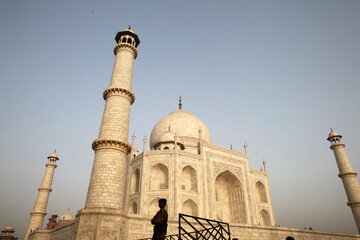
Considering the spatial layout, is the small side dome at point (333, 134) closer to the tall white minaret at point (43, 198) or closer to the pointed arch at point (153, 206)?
the pointed arch at point (153, 206)

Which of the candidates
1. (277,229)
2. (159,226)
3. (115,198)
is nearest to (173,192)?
(277,229)

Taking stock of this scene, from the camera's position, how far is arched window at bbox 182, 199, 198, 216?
18.7m

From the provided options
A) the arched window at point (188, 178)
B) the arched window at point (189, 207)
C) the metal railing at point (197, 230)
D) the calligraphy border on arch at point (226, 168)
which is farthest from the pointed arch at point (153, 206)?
the metal railing at point (197, 230)

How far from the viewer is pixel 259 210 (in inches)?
885

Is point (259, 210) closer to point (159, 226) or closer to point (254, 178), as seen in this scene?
point (254, 178)

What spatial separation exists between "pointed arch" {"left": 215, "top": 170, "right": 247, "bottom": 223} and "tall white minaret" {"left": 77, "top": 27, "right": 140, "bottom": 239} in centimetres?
1278

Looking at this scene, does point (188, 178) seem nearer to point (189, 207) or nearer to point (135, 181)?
point (189, 207)

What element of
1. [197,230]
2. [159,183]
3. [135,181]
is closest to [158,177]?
[159,183]

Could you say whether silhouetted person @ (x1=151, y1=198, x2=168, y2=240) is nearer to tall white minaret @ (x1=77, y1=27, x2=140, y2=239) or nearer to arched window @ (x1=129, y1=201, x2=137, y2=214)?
tall white minaret @ (x1=77, y1=27, x2=140, y2=239)

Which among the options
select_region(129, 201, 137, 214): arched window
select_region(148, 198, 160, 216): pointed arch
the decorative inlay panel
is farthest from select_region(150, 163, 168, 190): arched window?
→ the decorative inlay panel

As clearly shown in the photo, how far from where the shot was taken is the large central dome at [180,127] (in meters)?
26.8

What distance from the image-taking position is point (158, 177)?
65.6 feet

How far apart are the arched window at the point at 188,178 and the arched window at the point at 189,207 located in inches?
49.2

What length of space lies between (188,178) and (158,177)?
262 centimetres
